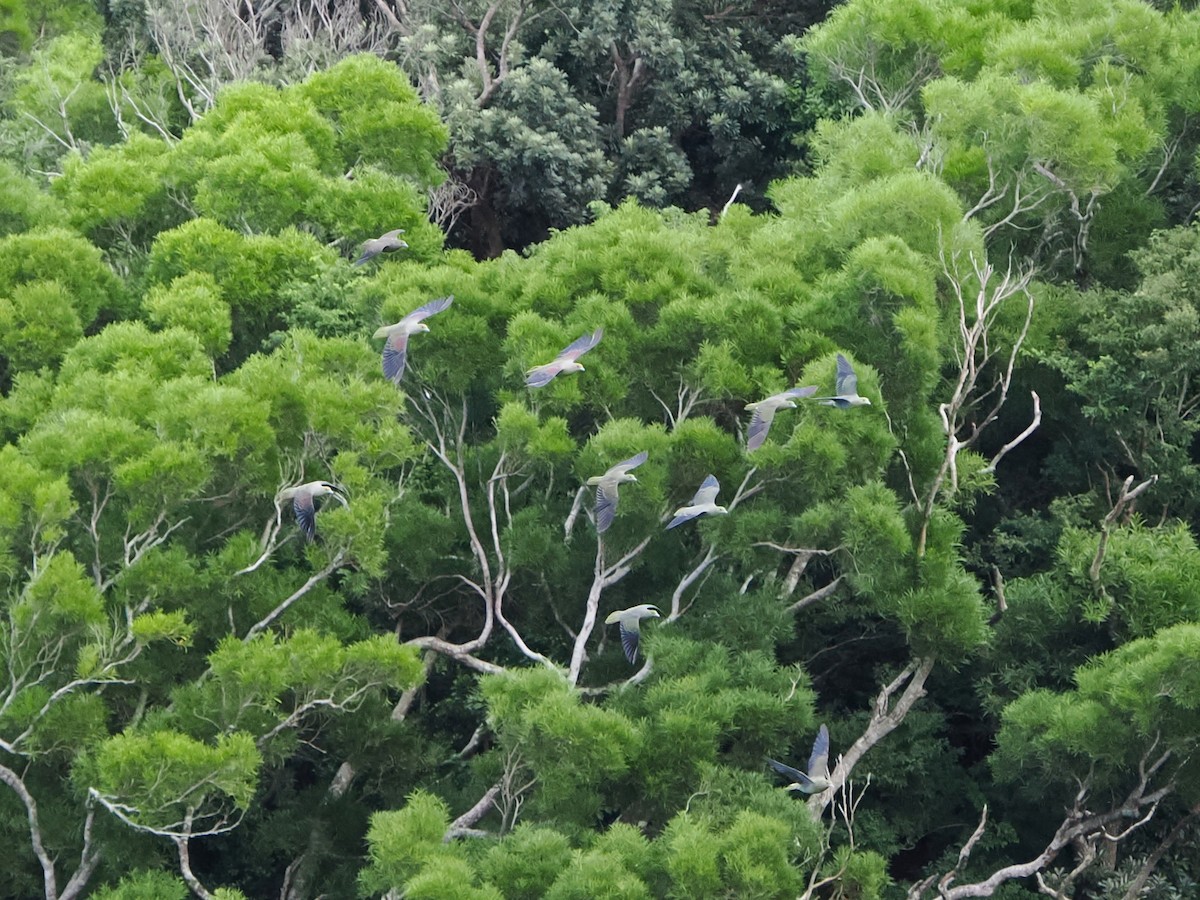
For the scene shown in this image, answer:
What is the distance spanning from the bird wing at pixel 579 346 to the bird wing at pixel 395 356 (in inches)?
41.7

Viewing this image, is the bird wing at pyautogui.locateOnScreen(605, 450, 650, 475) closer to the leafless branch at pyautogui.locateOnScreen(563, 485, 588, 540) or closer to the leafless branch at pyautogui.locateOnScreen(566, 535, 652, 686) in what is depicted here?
the leafless branch at pyautogui.locateOnScreen(566, 535, 652, 686)

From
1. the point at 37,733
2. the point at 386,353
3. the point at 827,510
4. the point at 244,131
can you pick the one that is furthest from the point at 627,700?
the point at 244,131

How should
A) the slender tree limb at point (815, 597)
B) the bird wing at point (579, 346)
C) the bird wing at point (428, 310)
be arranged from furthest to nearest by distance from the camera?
1. the slender tree limb at point (815, 597)
2. the bird wing at point (428, 310)
3. the bird wing at point (579, 346)

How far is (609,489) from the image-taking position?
13438mm

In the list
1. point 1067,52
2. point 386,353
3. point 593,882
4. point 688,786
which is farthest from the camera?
point 1067,52

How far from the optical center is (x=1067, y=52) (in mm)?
17312

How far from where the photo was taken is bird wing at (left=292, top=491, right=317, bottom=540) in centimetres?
1352

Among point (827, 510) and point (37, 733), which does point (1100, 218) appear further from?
point (37, 733)

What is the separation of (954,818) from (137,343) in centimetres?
720

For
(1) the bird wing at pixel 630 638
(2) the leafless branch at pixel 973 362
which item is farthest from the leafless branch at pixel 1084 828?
(1) the bird wing at pixel 630 638

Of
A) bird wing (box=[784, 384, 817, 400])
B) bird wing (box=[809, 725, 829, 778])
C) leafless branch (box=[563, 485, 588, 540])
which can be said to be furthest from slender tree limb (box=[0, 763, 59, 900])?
bird wing (box=[784, 384, 817, 400])

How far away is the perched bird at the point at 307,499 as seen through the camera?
44.0 feet

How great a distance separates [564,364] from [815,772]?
315 cm

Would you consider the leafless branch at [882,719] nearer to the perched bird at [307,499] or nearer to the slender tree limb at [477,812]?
the slender tree limb at [477,812]
